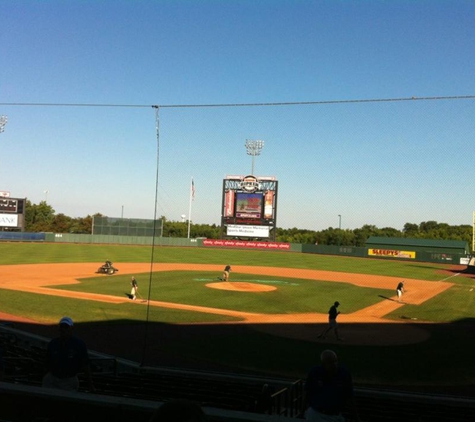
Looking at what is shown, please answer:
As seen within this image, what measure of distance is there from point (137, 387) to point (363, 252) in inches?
2282

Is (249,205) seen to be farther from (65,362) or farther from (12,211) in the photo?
(12,211)

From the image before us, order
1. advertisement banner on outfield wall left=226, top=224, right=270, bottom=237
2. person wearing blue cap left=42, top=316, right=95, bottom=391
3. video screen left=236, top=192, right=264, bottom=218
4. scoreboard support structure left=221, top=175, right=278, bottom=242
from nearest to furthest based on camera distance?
person wearing blue cap left=42, top=316, right=95, bottom=391
scoreboard support structure left=221, top=175, right=278, bottom=242
video screen left=236, top=192, right=264, bottom=218
advertisement banner on outfield wall left=226, top=224, right=270, bottom=237

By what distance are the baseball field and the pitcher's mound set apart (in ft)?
0.42

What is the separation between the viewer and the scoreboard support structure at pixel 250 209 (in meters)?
30.2

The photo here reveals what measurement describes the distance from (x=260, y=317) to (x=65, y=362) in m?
15.7

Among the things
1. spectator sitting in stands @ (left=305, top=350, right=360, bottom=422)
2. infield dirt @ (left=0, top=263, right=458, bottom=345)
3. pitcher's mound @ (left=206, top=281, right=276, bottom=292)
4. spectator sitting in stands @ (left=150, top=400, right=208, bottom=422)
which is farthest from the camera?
pitcher's mound @ (left=206, top=281, right=276, bottom=292)

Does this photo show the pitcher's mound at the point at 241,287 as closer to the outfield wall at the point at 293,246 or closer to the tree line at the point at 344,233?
the tree line at the point at 344,233

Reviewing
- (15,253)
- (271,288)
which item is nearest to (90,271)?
(271,288)

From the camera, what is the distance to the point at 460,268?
178 feet

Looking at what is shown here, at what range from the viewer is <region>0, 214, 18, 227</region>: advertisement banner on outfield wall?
5928 centimetres

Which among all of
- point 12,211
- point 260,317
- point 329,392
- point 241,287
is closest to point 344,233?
point 241,287

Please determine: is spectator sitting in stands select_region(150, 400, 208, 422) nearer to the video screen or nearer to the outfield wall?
the video screen

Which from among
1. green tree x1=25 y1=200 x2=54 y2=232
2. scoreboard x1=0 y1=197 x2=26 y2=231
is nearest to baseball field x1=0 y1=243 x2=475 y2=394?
scoreboard x1=0 y1=197 x2=26 y2=231

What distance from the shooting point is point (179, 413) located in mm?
1912
